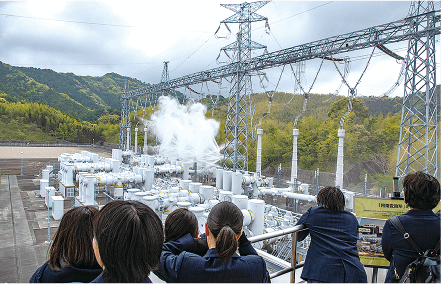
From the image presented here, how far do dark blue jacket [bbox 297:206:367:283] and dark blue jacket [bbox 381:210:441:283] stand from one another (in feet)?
0.73

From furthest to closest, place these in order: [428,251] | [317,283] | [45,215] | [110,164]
→ [110,164] < [45,215] < [317,283] < [428,251]

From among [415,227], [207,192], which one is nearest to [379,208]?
[415,227]

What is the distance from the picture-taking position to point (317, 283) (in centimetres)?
204

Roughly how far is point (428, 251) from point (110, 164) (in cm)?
1552

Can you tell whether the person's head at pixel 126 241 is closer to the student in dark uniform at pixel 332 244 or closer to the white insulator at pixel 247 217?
the student in dark uniform at pixel 332 244

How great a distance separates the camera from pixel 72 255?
4.79 feet

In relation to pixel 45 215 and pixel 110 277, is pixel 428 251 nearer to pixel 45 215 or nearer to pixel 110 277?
pixel 110 277

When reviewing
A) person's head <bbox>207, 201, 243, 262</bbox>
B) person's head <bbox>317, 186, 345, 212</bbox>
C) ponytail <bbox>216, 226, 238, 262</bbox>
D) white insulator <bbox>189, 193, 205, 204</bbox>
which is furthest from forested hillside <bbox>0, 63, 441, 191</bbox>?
ponytail <bbox>216, 226, 238, 262</bbox>

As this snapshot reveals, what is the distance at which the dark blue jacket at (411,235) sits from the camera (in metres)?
1.83

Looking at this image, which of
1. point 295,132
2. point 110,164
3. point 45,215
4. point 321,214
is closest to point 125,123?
point 110,164

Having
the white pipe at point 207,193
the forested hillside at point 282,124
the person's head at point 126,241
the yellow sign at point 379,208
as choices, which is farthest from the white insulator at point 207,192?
the person's head at point 126,241

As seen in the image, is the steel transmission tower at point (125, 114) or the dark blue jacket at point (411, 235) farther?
the steel transmission tower at point (125, 114)

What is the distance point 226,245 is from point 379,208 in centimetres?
169

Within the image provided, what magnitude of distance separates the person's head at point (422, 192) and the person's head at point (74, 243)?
2055 millimetres
